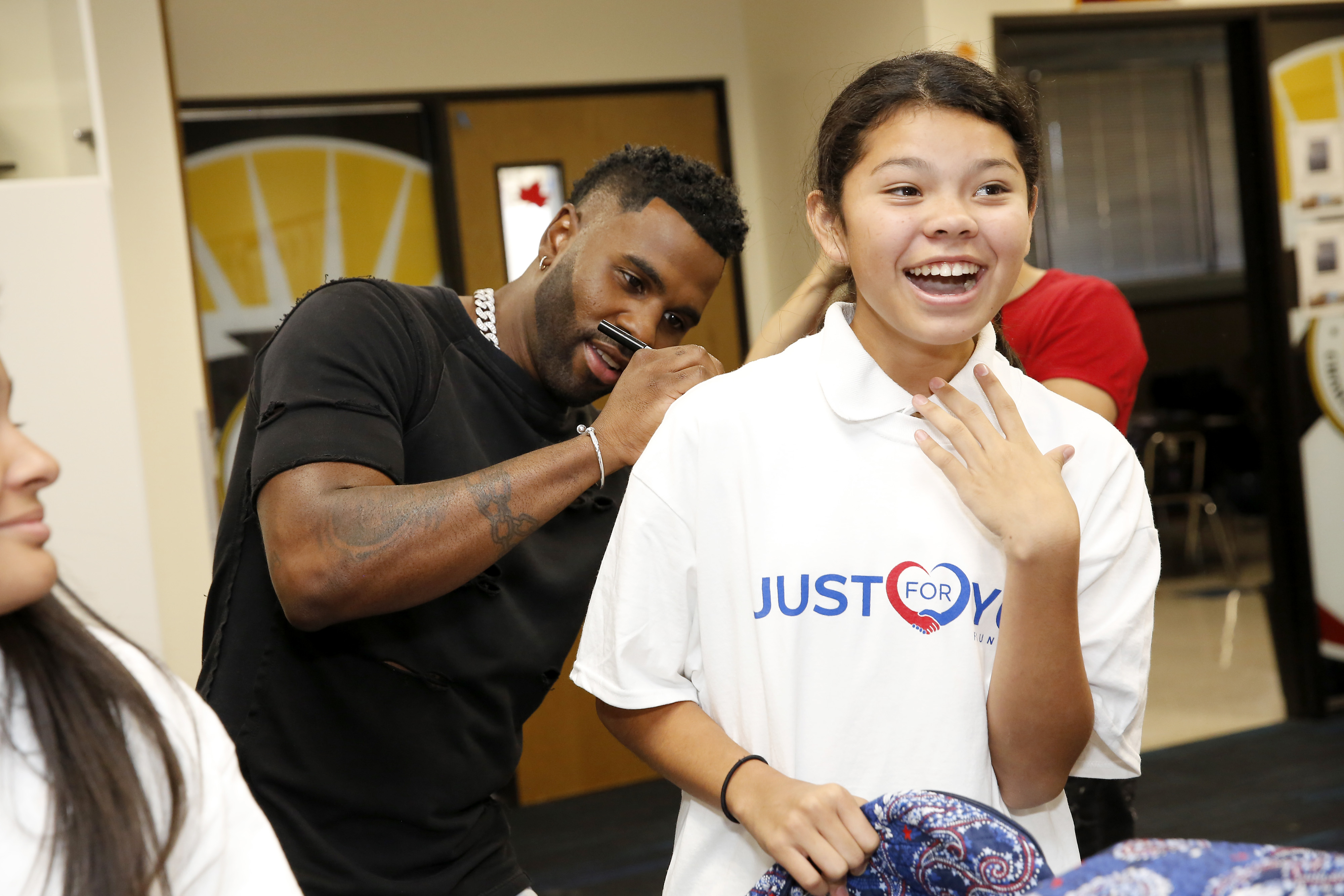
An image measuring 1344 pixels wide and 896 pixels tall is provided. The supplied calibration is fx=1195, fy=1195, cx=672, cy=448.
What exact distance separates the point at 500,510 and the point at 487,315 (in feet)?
1.33

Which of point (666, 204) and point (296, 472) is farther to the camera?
point (666, 204)

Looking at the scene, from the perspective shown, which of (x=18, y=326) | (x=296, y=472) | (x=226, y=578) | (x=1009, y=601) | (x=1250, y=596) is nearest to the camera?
(x=1009, y=601)

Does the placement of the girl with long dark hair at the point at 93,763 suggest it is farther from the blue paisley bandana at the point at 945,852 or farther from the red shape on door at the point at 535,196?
the red shape on door at the point at 535,196

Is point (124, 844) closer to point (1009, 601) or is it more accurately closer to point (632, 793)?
point (1009, 601)

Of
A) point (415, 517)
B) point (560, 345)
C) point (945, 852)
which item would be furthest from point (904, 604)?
point (560, 345)

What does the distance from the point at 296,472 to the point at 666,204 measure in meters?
0.64

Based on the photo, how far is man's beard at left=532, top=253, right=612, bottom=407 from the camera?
154 centimetres

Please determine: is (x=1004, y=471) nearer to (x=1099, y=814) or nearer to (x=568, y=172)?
(x=1099, y=814)

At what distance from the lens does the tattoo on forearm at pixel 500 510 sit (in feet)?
4.09

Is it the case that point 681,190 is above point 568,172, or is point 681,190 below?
below

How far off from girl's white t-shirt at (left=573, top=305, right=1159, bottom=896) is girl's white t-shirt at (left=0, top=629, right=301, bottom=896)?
1.12 feet

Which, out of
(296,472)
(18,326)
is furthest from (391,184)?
(296,472)

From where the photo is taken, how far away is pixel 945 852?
822 millimetres

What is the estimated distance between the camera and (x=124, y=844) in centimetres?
77
